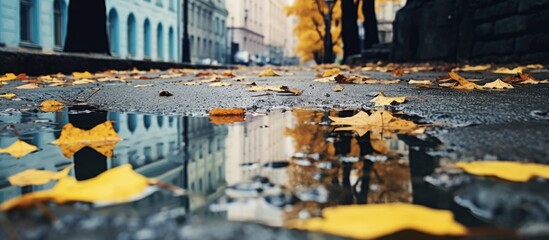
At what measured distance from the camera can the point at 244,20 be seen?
5109 cm

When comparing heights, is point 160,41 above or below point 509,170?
above

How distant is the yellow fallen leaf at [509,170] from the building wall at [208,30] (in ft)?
116

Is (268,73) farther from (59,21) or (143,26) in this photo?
(143,26)

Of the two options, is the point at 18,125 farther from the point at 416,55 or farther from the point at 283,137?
the point at 416,55

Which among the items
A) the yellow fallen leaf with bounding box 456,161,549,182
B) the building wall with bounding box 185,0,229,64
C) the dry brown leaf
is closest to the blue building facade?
the building wall with bounding box 185,0,229,64

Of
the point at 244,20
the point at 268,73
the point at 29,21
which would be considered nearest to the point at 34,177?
the point at 268,73

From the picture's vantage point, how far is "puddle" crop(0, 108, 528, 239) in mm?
887

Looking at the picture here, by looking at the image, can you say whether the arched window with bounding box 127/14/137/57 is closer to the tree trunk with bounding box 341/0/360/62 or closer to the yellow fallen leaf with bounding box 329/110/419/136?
the tree trunk with bounding box 341/0/360/62

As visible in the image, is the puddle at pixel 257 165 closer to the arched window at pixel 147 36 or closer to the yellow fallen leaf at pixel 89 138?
the yellow fallen leaf at pixel 89 138

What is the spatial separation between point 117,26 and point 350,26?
1082cm

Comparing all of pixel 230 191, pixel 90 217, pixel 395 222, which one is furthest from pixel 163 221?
pixel 395 222

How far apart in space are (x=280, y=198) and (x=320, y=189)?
0.09 meters

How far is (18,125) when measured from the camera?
2100mm

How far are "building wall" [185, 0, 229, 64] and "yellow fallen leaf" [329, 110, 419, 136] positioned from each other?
34.6 m
